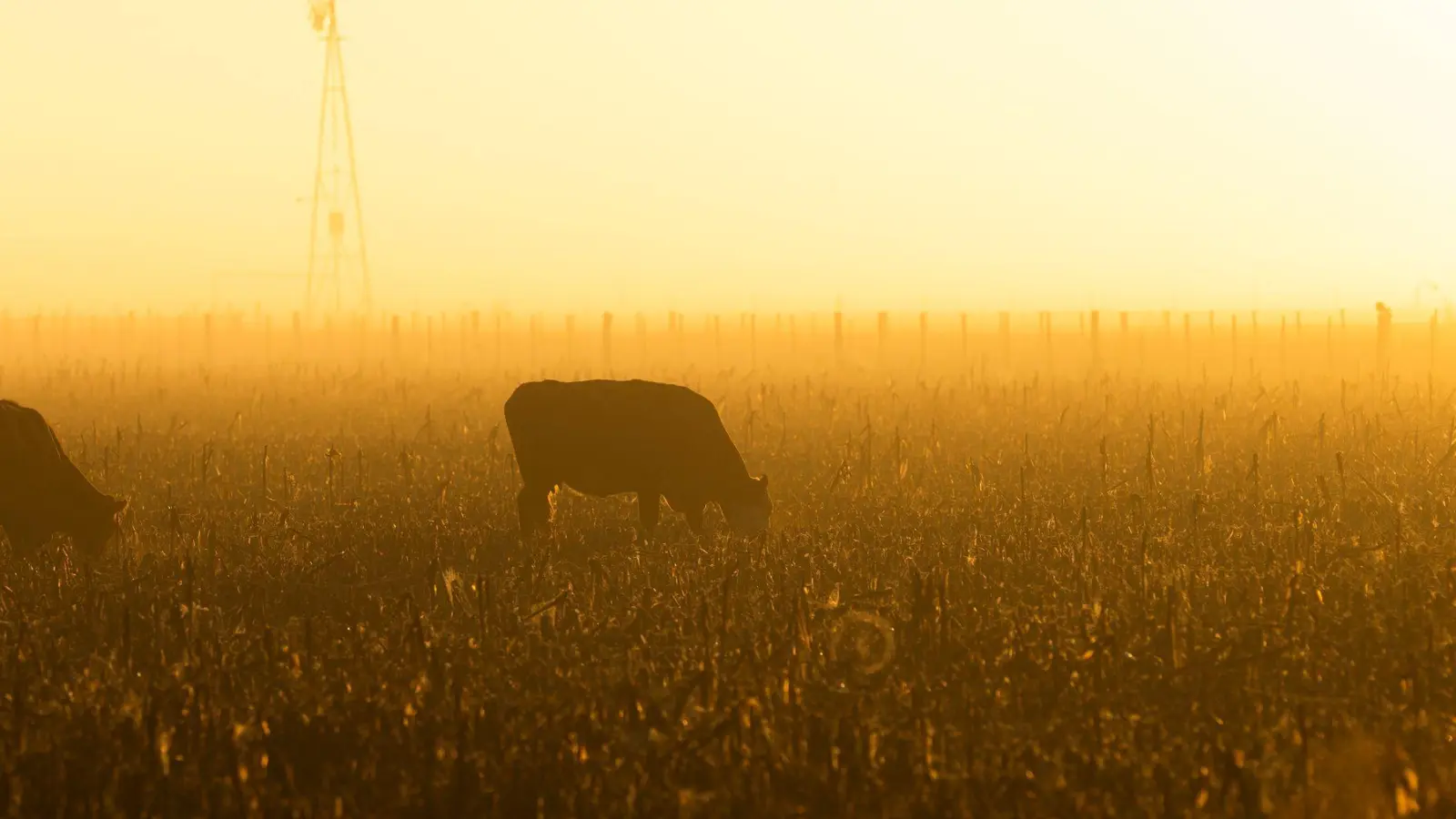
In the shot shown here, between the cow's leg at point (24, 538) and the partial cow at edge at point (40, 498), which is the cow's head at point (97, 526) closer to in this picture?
the partial cow at edge at point (40, 498)

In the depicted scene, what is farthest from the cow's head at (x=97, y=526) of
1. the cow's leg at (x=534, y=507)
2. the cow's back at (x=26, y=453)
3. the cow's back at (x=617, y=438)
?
the cow's back at (x=617, y=438)

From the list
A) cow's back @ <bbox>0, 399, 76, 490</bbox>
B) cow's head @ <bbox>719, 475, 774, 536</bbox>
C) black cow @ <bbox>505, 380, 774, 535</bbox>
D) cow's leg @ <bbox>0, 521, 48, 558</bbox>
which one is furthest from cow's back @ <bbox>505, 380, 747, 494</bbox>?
cow's leg @ <bbox>0, 521, 48, 558</bbox>

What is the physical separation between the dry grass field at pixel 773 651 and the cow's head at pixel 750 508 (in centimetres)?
26

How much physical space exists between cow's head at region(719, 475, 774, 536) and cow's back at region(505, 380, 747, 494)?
0.71 ft

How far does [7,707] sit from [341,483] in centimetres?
731

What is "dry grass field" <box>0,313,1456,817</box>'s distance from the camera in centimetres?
488

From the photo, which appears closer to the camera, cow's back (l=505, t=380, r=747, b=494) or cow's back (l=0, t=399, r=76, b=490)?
cow's back (l=0, t=399, r=76, b=490)

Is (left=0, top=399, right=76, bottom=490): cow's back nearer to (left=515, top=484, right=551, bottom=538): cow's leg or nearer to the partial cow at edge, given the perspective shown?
the partial cow at edge

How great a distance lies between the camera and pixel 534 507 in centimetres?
1107

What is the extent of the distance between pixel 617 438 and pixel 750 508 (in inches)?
51.9

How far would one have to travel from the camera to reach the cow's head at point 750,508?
35.5ft

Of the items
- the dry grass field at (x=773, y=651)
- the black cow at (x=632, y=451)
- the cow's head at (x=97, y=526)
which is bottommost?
the dry grass field at (x=773, y=651)

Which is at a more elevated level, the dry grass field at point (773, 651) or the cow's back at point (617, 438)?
the cow's back at point (617, 438)

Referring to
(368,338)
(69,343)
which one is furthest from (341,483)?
(69,343)
